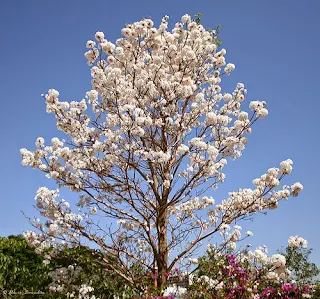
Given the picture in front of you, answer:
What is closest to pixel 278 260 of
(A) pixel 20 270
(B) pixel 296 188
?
(B) pixel 296 188

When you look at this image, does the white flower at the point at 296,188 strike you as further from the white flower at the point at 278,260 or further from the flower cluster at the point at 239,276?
the white flower at the point at 278,260

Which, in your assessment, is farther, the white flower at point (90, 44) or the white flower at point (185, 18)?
the white flower at point (185, 18)

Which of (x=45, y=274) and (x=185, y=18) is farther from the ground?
(x=185, y=18)

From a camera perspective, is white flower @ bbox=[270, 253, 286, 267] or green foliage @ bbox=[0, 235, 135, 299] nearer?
white flower @ bbox=[270, 253, 286, 267]

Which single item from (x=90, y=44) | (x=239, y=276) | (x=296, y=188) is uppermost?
(x=90, y=44)

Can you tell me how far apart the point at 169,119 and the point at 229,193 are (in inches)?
76.7

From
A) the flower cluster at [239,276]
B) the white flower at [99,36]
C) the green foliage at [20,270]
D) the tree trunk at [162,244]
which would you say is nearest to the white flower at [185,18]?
the white flower at [99,36]

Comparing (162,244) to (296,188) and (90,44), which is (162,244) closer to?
(296,188)

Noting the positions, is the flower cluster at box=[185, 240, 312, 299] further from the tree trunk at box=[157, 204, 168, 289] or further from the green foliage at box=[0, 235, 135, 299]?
the green foliage at box=[0, 235, 135, 299]

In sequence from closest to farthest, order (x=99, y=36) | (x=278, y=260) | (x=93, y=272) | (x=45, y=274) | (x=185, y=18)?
(x=278, y=260), (x=99, y=36), (x=185, y=18), (x=93, y=272), (x=45, y=274)

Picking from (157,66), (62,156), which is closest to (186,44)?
(157,66)

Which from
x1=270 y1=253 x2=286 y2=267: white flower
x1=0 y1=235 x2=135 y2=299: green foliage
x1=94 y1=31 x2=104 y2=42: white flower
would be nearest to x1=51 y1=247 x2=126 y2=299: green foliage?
x1=0 y1=235 x2=135 y2=299: green foliage

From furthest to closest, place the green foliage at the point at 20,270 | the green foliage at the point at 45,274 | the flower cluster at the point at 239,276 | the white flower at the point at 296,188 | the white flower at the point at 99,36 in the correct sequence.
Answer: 1. the green foliage at the point at 20,270
2. the green foliage at the point at 45,274
3. the white flower at the point at 99,36
4. the white flower at the point at 296,188
5. the flower cluster at the point at 239,276

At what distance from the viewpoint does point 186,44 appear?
8.20 meters
